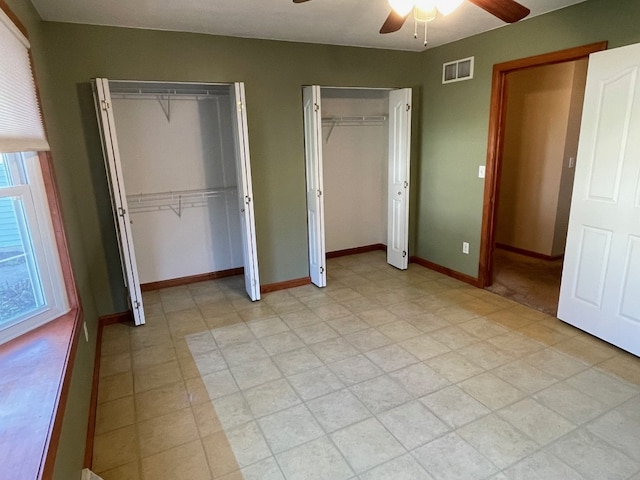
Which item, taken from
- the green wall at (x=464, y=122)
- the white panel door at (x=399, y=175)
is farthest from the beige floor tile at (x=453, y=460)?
the white panel door at (x=399, y=175)

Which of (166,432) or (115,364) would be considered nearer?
(166,432)

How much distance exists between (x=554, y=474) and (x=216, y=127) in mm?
3947

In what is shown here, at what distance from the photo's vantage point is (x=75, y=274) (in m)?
2.36

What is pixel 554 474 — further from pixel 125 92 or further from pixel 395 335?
pixel 125 92

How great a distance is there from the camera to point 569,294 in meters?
3.04

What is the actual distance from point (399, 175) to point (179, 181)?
2418mm

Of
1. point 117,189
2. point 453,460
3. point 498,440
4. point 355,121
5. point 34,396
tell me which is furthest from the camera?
point 355,121

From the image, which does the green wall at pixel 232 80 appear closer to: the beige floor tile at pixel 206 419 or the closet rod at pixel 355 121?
the closet rod at pixel 355 121

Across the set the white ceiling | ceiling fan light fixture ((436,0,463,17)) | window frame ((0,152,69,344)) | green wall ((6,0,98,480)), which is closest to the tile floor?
green wall ((6,0,98,480))

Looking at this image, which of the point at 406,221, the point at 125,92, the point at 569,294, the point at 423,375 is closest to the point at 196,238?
the point at 125,92

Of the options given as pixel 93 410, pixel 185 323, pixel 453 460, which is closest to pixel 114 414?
pixel 93 410

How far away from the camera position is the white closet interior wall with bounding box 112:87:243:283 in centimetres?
383

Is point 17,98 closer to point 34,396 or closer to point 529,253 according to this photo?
point 34,396

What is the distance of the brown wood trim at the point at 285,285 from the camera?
4.00m
